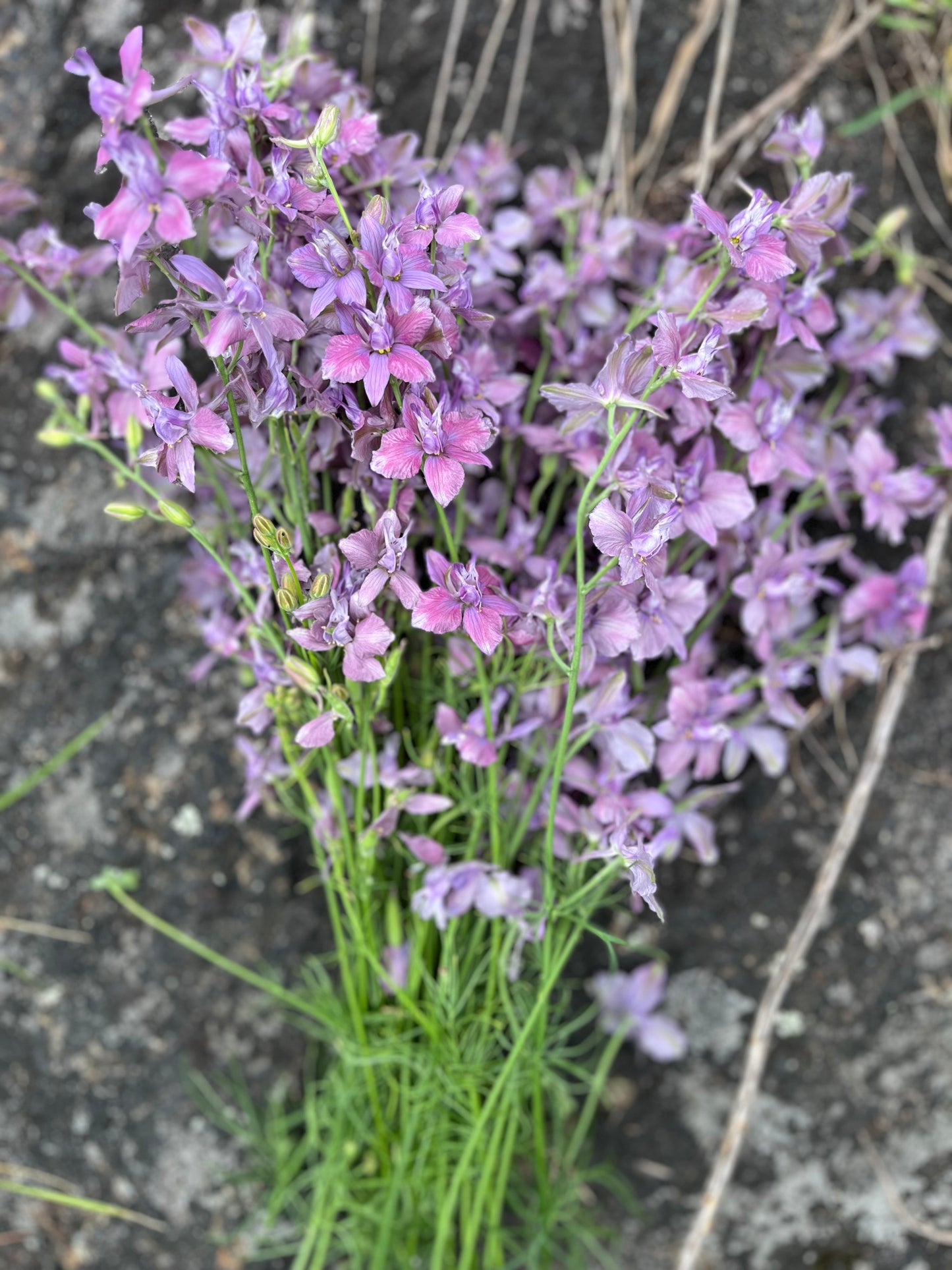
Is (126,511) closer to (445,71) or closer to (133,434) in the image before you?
(133,434)

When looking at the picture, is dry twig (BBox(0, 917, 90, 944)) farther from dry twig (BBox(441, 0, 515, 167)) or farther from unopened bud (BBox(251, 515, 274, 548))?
dry twig (BBox(441, 0, 515, 167))

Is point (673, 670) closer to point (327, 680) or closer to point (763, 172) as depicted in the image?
point (327, 680)

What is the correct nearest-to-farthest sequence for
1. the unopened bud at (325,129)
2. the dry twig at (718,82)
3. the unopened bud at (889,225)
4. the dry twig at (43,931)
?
1. the unopened bud at (325,129)
2. the unopened bud at (889,225)
3. the dry twig at (718,82)
4. the dry twig at (43,931)

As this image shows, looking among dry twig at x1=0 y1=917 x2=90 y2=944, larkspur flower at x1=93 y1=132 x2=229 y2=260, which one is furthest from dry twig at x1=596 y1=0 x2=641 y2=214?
dry twig at x1=0 y1=917 x2=90 y2=944

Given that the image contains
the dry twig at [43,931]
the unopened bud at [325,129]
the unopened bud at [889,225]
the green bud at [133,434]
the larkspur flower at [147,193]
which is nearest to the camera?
the larkspur flower at [147,193]

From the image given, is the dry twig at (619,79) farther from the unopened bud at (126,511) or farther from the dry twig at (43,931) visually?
the dry twig at (43,931)

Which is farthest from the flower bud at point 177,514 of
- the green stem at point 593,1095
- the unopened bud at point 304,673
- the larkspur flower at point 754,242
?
the green stem at point 593,1095
